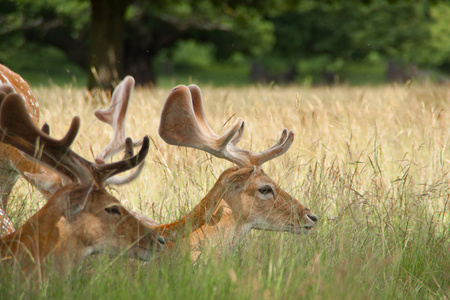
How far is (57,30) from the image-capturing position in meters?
19.9

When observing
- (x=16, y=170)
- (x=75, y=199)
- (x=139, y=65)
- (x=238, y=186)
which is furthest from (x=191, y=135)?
(x=139, y=65)

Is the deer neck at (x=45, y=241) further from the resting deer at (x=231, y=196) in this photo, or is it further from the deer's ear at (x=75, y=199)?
the resting deer at (x=231, y=196)

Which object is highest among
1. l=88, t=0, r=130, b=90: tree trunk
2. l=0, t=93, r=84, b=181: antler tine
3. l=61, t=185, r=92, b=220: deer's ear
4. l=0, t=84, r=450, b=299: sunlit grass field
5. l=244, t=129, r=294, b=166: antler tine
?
l=88, t=0, r=130, b=90: tree trunk

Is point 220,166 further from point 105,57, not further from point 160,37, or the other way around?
point 160,37

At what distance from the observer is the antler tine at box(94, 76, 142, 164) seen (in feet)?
11.9

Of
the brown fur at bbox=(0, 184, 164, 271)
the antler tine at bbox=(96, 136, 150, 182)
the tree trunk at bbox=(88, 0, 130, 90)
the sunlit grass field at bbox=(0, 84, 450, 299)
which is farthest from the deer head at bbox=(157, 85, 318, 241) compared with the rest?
the tree trunk at bbox=(88, 0, 130, 90)

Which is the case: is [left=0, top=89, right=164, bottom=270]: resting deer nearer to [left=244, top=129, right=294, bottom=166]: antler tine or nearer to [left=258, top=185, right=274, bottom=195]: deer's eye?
[left=258, top=185, right=274, bottom=195]: deer's eye

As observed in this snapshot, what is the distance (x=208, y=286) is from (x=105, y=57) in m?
9.37

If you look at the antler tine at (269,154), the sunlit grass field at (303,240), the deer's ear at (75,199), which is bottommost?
the sunlit grass field at (303,240)

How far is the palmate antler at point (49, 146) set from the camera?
2.46 metres

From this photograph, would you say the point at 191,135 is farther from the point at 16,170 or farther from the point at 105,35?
the point at 105,35

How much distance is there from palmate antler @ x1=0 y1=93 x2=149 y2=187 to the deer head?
650 millimetres

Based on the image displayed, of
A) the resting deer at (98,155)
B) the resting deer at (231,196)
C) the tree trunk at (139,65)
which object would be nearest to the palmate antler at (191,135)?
the resting deer at (231,196)

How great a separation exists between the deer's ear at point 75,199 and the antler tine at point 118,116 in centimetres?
105
